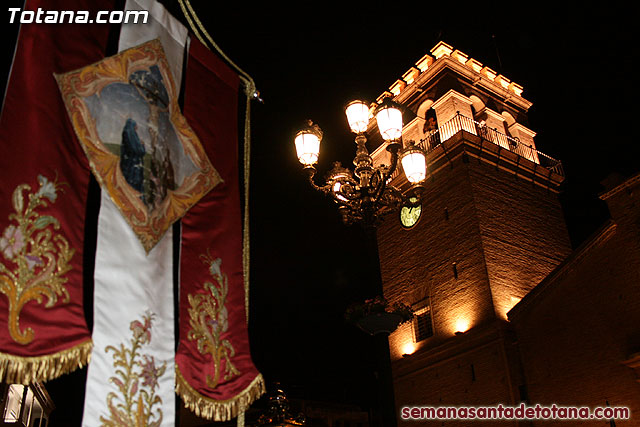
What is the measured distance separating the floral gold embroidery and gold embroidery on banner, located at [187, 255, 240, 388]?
429mm

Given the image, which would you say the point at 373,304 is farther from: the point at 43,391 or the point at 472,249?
the point at 43,391

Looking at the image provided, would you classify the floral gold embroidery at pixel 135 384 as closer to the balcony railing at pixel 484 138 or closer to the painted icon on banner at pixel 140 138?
the painted icon on banner at pixel 140 138

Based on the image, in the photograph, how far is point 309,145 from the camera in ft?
31.5

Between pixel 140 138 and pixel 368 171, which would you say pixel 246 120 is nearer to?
pixel 140 138

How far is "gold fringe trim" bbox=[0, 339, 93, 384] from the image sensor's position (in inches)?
133

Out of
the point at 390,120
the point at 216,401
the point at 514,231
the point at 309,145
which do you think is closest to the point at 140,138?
the point at 216,401

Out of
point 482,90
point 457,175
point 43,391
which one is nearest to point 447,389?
point 457,175

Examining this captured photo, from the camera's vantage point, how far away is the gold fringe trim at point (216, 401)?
439 centimetres

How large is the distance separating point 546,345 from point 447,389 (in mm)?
3397

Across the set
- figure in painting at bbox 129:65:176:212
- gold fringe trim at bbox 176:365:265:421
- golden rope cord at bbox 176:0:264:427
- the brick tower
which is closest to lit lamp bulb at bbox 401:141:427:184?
golden rope cord at bbox 176:0:264:427

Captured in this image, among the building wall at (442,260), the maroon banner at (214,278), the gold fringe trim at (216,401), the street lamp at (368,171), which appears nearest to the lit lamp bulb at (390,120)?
the street lamp at (368,171)

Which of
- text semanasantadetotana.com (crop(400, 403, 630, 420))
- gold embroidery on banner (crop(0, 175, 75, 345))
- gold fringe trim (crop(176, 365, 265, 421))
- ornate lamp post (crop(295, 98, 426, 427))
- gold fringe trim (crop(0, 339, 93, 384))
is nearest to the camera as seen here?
gold fringe trim (crop(0, 339, 93, 384))

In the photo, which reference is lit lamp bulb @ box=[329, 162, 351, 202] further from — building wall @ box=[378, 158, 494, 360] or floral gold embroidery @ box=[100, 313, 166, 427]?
building wall @ box=[378, 158, 494, 360]

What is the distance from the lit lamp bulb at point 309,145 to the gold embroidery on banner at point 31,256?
19.5 ft
